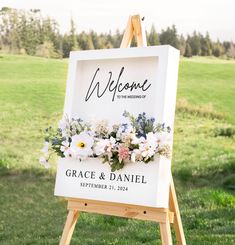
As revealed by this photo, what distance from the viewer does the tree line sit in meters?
7.38

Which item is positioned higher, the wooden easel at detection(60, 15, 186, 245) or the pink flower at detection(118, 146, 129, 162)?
the pink flower at detection(118, 146, 129, 162)

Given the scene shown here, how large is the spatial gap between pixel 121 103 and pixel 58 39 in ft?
14.9

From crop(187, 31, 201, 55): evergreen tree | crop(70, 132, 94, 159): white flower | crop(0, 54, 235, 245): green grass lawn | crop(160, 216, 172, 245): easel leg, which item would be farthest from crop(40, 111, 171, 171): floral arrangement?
crop(187, 31, 201, 55): evergreen tree

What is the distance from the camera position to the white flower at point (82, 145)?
129 inches

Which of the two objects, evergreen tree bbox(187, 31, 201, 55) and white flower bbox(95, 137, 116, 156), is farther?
evergreen tree bbox(187, 31, 201, 55)

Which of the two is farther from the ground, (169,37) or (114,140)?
(169,37)

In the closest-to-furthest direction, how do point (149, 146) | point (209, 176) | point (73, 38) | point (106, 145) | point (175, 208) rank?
point (149, 146) → point (106, 145) → point (175, 208) → point (209, 176) → point (73, 38)

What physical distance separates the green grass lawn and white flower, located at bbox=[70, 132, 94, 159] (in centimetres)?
259

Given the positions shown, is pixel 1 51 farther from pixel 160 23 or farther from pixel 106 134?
pixel 106 134

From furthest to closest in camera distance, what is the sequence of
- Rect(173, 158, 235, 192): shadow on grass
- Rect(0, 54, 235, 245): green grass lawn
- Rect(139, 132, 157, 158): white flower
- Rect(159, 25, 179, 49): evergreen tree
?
Rect(159, 25, 179, 49): evergreen tree → Rect(173, 158, 235, 192): shadow on grass → Rect(0, 54, 235, 245): green grass lawn → Rect(139, 132, 157, 158): white flower

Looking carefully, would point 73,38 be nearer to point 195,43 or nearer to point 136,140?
point 195,43

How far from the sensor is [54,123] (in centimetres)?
746

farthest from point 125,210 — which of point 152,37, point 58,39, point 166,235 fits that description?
point 58,39

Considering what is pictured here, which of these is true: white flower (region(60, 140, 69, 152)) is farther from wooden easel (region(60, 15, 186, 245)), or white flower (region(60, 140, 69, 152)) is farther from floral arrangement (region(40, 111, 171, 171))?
wooden easel (region(60, 15, 186, 245))
